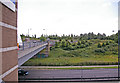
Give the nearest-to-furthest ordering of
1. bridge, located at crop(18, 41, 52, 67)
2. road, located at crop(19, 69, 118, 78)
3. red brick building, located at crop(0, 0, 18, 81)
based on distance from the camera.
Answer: red brick building, located at crop(0, 0, 18, 81) < bridge, located at crop(18, 41, 52, 67) < road, located at crop(19, 69, 118, 78)

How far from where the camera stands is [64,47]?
1439 inches

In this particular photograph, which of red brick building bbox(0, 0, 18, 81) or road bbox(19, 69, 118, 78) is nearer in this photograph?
red brick building bbox(0, 0, 18, 81)

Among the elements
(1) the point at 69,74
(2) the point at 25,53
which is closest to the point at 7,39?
(2) the point at 25,53

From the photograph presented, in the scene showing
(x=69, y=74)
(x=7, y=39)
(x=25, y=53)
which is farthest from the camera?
(x=69, y=74)

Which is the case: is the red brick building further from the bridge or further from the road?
the road

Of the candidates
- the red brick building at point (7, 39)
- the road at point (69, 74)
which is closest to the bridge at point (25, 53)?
the red brick building at point (7, 39)

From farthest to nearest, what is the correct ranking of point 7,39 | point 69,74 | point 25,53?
point 69,74 < point 25,53 < point 7,39

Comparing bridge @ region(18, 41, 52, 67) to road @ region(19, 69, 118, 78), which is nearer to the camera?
bridge @ region(18, 41, 52, 67)

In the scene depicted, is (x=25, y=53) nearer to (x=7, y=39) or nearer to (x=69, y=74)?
(x=7, y=39)

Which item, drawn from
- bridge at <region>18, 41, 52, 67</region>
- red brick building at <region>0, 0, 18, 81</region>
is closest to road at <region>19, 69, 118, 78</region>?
bridge at <region>18, 41, 52, 67</region>

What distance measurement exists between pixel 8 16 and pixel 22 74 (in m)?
10.5

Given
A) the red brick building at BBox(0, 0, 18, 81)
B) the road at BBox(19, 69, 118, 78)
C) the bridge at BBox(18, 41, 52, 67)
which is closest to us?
the red brick building at BBox(0, 0, 18, 81)

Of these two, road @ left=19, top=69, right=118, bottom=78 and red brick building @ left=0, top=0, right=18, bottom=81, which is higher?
red brick building @ left=0, top=0, right=18, bottom=81

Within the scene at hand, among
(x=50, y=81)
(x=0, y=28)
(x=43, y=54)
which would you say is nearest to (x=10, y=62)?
(x=0, y=28)
